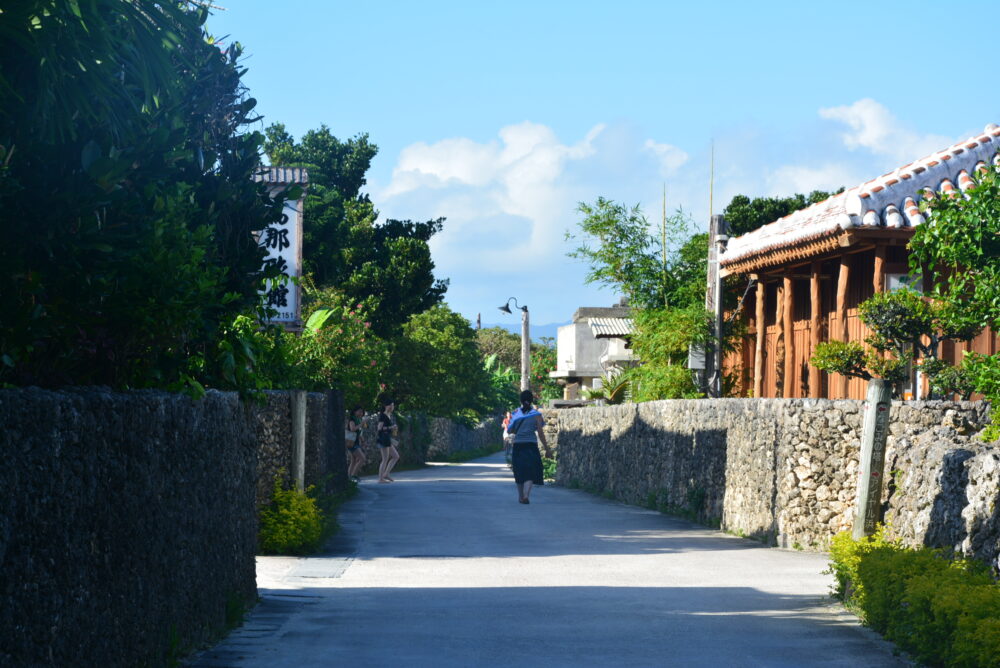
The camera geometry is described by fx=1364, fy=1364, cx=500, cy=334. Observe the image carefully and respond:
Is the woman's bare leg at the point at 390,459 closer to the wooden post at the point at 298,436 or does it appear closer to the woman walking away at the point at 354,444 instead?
the woman walking away at the point at 354,444

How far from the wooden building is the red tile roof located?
0.02m

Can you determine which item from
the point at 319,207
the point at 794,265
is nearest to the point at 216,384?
the point at 794,265

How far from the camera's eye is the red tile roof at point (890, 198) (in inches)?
868

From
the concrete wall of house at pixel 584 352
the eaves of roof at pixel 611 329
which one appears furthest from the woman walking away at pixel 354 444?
the concrete wall of house at pixel 584 352

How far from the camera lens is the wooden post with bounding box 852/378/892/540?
1401 centimetres

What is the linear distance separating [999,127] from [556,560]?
14.2m

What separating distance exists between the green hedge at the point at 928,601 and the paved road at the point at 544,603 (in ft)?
0.80

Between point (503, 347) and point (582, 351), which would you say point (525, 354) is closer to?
point (582, 351)

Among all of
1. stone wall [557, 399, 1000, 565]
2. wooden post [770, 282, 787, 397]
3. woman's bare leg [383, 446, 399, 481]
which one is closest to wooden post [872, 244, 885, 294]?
stone wall [557, 399, 1000, 565]

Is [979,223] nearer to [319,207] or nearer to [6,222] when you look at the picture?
[6,222]

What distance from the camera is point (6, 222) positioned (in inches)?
282

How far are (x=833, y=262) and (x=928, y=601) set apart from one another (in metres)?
18.3

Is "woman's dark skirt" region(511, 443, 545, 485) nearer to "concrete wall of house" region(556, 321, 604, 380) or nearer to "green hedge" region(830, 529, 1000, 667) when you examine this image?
"green hedge" region(830, 529, 1000, 667)

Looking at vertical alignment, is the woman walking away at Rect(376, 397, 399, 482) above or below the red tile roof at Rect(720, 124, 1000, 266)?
below
